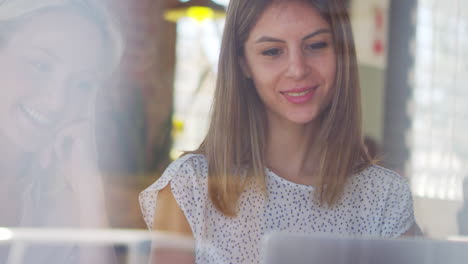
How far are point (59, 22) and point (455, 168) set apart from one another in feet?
2.99

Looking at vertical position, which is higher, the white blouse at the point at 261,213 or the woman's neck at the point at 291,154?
the woman's neck at the point at 291,154

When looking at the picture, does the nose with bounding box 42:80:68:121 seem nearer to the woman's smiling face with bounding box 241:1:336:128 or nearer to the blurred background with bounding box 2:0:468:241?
the blurred background with bounding box 2:0:468:241

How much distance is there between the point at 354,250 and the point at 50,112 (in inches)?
26.6

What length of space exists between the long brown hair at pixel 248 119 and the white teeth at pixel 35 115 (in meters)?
0.31

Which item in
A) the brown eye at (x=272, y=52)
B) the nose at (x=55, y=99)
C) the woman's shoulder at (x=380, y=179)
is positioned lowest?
the woman's shoulder at (x=380, y=179)

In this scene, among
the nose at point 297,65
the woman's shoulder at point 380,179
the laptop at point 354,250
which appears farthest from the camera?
the woman's shoulder at point 380,179

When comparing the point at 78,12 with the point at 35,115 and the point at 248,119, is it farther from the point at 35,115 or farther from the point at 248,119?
the point at 248,119

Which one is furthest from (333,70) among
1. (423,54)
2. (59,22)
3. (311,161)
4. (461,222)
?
(59,22)

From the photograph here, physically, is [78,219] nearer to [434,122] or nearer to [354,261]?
[354,261]

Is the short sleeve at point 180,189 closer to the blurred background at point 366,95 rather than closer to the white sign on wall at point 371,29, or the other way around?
the blurred background at point 366,95

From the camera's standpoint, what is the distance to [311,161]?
3.66 feet

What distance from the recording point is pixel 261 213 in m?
1.07

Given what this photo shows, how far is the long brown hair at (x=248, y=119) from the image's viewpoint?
1.06 meters

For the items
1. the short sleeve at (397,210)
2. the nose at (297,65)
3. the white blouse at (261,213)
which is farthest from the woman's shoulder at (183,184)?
the short sleeve at (397,210)
